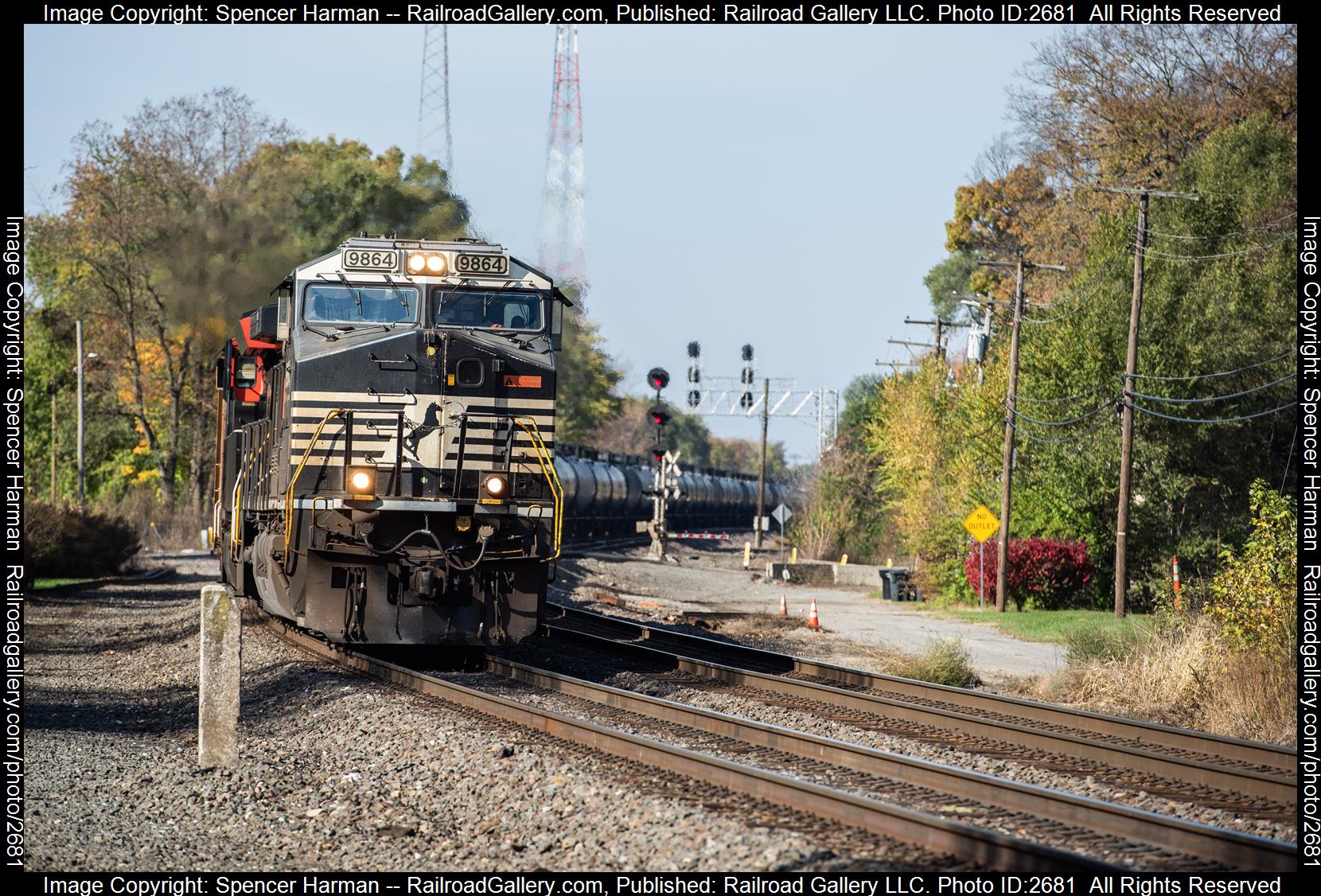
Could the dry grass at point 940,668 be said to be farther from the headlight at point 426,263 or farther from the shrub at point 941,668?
the headlight at point 426,263

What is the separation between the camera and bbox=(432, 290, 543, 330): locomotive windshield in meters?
12.8

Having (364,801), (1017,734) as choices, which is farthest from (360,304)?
(1017,734)

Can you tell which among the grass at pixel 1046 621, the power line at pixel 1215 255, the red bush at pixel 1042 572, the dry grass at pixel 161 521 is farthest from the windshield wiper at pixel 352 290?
the dry grass at pixel 161 521

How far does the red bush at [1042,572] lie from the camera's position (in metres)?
30.0

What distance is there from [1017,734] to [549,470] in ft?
16.3

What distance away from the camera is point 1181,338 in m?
32.0

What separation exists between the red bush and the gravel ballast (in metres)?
20.8

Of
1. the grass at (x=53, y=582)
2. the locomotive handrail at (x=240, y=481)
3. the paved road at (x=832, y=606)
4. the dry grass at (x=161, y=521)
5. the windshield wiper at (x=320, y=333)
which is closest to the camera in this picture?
the windshield wiper at (x=320, y=333)

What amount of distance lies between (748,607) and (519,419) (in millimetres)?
17043

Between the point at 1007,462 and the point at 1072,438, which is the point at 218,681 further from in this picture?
the point at 1072,438

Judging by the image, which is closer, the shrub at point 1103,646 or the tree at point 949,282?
the shrub at point 1103,646

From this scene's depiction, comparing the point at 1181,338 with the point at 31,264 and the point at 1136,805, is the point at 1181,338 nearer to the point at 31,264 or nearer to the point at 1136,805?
the point at 1136,805
